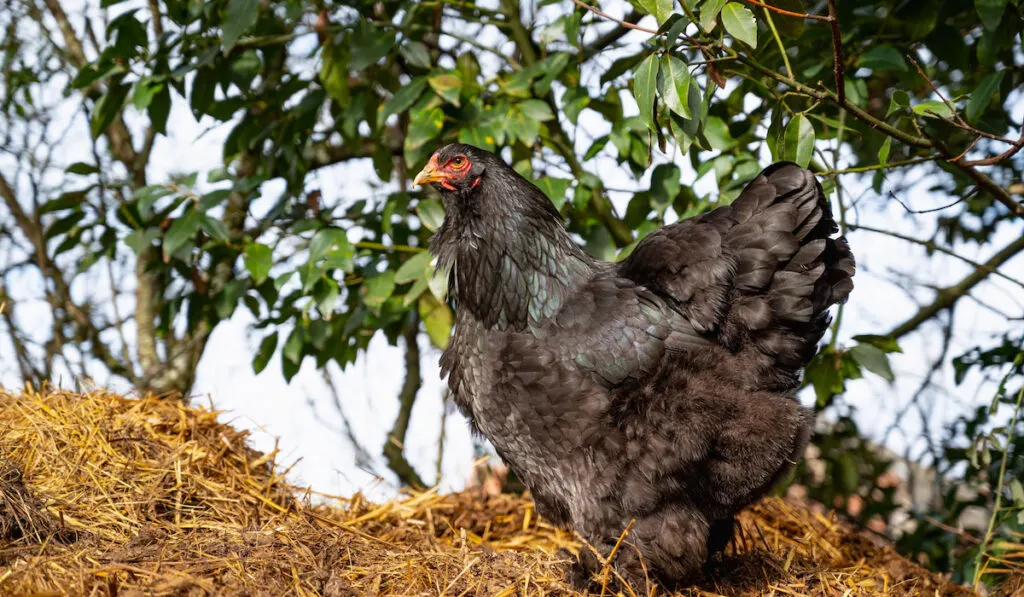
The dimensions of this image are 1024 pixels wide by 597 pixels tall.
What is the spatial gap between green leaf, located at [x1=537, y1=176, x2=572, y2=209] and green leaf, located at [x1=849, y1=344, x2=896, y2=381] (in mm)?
1416

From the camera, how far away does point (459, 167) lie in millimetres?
3404

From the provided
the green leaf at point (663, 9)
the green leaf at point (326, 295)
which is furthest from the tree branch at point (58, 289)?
the green leaf at point (663, 9)

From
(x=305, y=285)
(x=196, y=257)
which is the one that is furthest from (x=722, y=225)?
(x=196, y=257)

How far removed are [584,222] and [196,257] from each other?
2104 millimetres

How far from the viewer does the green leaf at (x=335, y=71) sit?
164 inches

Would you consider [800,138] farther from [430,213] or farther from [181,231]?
[181,231]

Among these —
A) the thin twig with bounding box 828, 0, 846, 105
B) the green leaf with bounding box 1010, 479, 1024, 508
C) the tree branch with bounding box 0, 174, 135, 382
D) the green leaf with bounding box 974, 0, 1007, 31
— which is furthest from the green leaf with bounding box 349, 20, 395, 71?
the green leaf with bounding box 1010, 479, 1024, 508

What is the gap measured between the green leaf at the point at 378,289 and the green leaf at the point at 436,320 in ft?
0.71

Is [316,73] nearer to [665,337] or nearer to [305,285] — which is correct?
[305,285]

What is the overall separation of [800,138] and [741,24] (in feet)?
1.86

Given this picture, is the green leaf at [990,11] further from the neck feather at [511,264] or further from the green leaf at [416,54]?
the green leaf at [416,54]

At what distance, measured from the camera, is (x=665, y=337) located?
9.97 feet

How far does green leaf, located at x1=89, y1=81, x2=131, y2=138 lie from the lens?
4.18 metres

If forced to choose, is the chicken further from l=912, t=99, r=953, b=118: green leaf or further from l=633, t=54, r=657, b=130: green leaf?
l=633, t=54, r=657, b=130: green leaf
